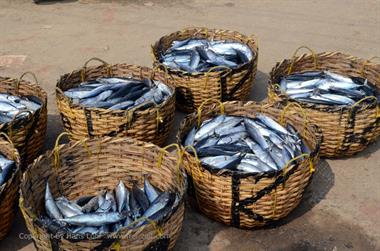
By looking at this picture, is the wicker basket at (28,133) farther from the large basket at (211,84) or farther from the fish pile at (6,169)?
the large basket at (211,84)

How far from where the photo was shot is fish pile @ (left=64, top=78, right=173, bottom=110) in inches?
200

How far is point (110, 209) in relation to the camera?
3.99 meters

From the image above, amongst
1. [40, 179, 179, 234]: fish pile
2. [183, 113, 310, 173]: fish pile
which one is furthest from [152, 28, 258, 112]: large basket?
[40, 179, 179, 234]: fish pile

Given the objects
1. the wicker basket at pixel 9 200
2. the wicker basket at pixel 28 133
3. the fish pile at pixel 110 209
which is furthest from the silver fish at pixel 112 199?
the wicker basket at pixel 28 133

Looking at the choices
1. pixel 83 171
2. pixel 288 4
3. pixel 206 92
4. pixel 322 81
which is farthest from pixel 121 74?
pixel 288 4

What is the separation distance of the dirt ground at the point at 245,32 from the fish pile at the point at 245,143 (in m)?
0.52

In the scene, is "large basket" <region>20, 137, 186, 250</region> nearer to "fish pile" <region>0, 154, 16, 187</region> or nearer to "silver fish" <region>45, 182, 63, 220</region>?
"silver fish" <region>45, 182, 63, 220</region>

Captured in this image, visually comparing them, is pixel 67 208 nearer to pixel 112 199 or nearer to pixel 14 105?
pixel 112 199

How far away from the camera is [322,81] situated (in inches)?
222

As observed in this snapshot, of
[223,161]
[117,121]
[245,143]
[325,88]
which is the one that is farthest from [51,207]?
[325,88]

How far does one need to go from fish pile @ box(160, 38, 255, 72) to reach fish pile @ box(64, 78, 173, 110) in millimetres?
511

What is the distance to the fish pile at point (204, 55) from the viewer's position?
19.3 feet

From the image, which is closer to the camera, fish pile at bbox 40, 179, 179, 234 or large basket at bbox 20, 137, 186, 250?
fish pile at bbox 40, 179, 179, 234

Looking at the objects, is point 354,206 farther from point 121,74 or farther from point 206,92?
point 121,74
